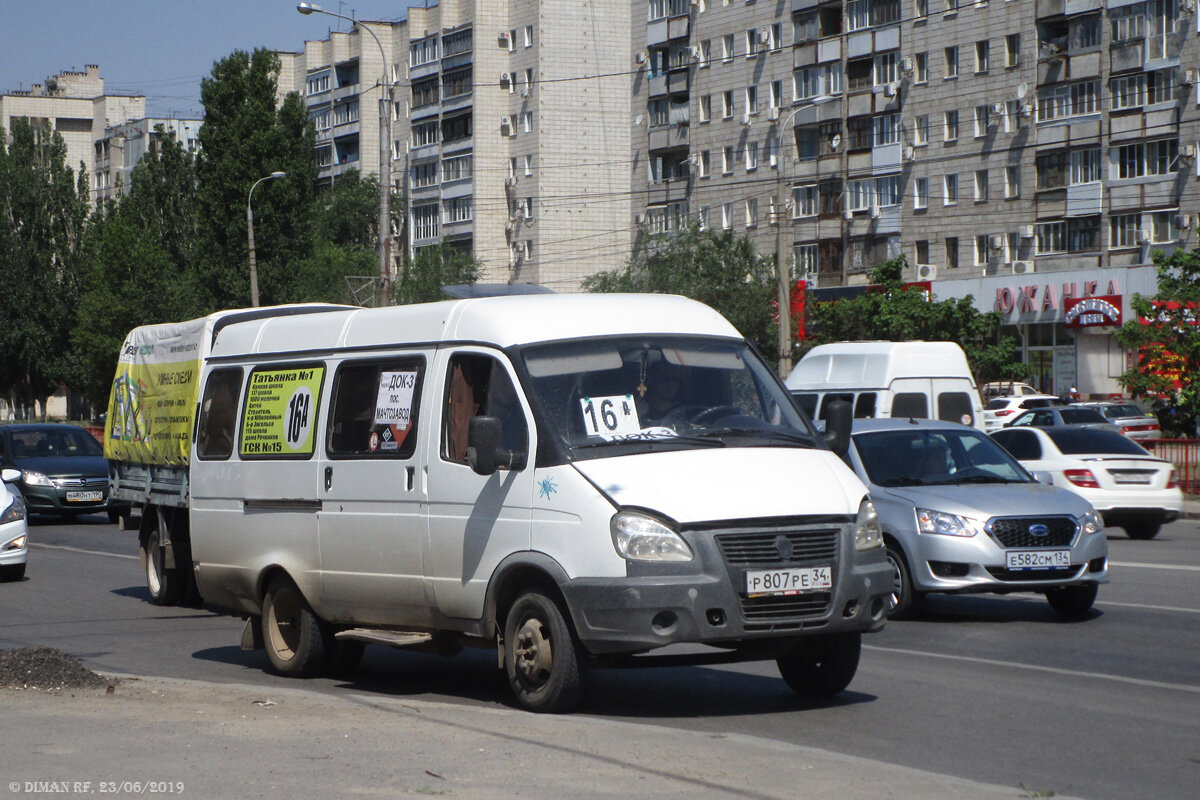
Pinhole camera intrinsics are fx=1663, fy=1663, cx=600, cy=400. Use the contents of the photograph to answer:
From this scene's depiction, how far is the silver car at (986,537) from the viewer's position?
488 inches

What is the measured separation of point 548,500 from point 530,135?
79335 millimetres

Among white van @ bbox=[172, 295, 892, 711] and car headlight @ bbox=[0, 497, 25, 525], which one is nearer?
white van @ bbox=[172, 295, 892, 711]

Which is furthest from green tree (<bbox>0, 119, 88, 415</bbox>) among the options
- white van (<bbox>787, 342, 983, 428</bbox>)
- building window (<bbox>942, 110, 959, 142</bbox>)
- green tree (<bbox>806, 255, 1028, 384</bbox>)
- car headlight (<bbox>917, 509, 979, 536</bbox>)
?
car headlight (<bbox>917, 509, 979, 536</bbox>)

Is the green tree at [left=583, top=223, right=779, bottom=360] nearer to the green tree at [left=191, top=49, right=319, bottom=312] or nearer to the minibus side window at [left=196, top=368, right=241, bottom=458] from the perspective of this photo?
the green tree at [left=191, top=49, right=319, bottom=312]

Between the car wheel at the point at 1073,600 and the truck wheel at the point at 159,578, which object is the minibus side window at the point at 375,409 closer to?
the car wheel at the point at 1073,600

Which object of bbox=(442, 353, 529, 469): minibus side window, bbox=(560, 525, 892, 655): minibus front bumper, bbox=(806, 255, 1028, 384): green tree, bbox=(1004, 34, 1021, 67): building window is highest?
bbox=(1004, 34, 1021, 67): building window

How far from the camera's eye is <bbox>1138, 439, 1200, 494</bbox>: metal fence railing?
28828mm

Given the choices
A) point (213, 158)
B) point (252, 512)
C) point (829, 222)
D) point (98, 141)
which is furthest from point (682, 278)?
point (98, 141)

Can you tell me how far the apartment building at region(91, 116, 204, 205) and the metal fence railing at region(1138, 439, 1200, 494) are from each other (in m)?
110

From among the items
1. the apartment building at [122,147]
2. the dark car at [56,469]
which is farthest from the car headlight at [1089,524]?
the apartment building at [122,147]

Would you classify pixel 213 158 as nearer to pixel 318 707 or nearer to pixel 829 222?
pixel 829 222

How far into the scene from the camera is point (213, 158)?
62.5 metres

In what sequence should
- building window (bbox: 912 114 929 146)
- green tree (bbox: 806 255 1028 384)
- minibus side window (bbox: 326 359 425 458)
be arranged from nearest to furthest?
minibus side window (bbox: 326 359 425 458), green tree (bbox: 806 255 1028 384), building window (bbox: 912 114 929 146)

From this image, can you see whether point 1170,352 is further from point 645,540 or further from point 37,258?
point 37,258
